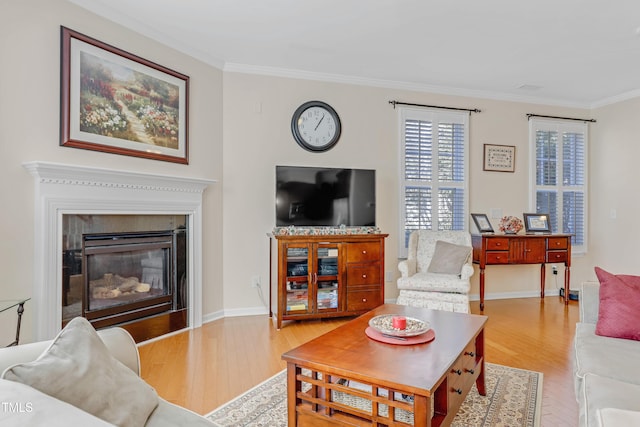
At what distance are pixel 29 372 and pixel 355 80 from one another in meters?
3.99

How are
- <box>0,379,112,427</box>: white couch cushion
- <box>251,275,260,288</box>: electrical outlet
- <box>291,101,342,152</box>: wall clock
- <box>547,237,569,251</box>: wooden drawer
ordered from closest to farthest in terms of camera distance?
<box>0,379,112,427</box>: white couch cushion
<box>251,275,260,288</box>: electrical outlet
<box>291,101,342,152</box>: wall clock
<box>547,237,569,251</box>: wooden drawer

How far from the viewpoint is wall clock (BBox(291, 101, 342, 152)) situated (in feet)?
13.1

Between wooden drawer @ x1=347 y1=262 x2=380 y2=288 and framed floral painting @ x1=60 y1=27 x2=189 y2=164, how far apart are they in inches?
75.5

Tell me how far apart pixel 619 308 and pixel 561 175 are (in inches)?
144

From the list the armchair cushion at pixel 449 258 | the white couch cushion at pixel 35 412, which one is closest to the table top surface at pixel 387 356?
the white couch cushion at pixel 35 412

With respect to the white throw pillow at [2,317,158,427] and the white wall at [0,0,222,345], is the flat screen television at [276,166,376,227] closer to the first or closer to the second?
the white wall at [0,0,222,345]

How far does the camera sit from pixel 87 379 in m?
0.93

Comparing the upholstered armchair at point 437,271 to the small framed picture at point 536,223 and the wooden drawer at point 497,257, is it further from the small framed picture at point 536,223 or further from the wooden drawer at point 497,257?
the small framed picture at point 536,223

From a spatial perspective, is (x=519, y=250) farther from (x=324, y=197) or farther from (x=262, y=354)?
(x=262, y=354)

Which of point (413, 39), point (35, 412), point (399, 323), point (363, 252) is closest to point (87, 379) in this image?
point (35, 412)

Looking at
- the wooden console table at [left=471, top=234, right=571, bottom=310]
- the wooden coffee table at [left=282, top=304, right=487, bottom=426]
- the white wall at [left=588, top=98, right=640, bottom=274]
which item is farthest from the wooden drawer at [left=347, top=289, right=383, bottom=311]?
the white wall at [left=588, top=98, right=640, bottom=274]

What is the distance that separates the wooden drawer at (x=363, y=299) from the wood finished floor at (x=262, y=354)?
0.24 m

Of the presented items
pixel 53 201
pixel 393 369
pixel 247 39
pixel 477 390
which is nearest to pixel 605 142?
pixel 477 390

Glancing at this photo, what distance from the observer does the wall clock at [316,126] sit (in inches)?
157
